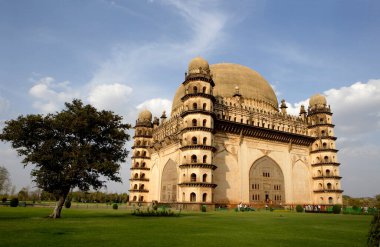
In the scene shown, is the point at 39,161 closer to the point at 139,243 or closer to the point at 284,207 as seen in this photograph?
the point at 139,243

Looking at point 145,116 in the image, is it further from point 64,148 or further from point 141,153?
point 64,148

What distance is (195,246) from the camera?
444 inches

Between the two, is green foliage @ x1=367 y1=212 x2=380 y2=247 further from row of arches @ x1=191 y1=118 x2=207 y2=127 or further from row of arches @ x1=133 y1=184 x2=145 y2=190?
row of arches @ x1=133 y1=184 x2=145 y2=190

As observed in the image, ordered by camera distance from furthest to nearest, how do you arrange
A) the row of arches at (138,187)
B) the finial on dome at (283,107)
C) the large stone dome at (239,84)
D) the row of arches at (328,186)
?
the row of arches at (138,187), the finial on dome at (283,107), the large stone dome at (239,84), the row of arches at (328,186)

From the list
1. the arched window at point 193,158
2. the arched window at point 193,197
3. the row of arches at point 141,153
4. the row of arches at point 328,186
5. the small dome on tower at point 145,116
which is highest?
the small dome on tower at point 145,116

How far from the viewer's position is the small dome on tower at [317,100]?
2319 inches

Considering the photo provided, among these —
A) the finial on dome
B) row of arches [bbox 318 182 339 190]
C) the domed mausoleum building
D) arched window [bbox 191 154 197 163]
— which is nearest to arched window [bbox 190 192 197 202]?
the domed mausoleum building

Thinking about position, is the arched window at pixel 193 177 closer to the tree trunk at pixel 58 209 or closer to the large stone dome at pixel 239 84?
the large stone dome at pixel 239 84

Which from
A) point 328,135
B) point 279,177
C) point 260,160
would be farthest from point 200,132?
point 328,135

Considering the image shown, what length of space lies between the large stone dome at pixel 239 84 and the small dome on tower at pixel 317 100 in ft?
22.6

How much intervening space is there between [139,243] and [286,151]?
4554 centimetres

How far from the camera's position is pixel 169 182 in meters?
51.2

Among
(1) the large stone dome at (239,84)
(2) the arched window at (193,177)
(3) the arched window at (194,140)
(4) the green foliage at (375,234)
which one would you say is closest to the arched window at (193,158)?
(2) the arched window at (193,177)

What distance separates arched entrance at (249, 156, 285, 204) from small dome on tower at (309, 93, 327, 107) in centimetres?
1666
